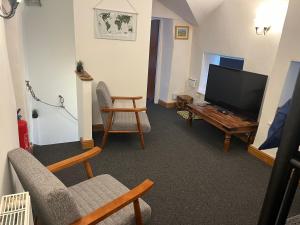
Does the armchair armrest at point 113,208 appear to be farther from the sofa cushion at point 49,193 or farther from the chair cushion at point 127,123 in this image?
the chair cushion at point 127,123

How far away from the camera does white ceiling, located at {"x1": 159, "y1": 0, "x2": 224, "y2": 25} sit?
3.91 meters

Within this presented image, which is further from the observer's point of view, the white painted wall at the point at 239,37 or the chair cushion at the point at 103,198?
the white painted wall at the point at 239,37

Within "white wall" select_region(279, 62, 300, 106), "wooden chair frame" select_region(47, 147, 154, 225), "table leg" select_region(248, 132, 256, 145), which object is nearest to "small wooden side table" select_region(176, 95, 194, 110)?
"table leg" select_region(248, 132, 256, 145)

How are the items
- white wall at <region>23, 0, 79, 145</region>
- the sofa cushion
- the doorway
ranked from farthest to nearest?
1. the doorway
2. white wall at <region>23, 0, 79, 145</region>
3. the sofa cushion

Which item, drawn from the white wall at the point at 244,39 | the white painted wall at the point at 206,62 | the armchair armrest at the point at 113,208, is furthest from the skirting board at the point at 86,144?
the white painted wall at the point at 206,62

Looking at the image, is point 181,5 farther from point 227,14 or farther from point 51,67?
point 51,67

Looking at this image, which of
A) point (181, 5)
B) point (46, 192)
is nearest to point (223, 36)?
point (181, 5)

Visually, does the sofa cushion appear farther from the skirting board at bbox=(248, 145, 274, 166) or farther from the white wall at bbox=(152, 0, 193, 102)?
the white wall at bbox=(152, 0, 193, 102)

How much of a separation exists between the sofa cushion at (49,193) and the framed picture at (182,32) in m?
4.05

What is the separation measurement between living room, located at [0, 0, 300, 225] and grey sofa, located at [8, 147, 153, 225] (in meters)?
0.01

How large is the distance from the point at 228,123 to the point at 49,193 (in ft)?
8.67

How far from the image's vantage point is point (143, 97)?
3.71 metres

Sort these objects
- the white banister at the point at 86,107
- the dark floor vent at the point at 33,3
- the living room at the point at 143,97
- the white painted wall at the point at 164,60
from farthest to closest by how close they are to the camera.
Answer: the white painted wall at the point at 164,60, the dark floor vent at the point at 33,3, the white banister at the point at 86,107, the living room at the point at 143,97

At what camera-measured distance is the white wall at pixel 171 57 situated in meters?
4.50
